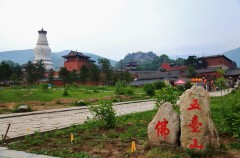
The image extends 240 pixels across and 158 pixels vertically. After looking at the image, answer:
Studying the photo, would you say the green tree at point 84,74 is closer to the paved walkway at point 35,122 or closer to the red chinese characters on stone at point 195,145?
the paved walkway at point 35,122

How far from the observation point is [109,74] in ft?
173

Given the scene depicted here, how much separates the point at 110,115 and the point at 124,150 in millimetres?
2628

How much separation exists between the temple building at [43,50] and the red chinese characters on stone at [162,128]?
6608cm

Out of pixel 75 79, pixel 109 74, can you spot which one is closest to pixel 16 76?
pixel 75 79

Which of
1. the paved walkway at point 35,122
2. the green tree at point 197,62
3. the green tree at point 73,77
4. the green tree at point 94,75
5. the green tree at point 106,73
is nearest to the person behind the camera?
the paved walkway at point 35,122

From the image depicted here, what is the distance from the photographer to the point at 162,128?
563 centimetres

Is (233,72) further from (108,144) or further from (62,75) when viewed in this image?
(108,144)

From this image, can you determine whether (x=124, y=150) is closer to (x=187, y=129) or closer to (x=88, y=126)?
(x=187, y=129)

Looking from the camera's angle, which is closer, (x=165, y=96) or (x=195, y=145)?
(x=195, y=145)

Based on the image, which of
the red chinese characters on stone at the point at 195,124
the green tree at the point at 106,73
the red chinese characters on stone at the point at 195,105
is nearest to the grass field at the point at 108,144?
the red chinese characters on stone at the point at 195,124

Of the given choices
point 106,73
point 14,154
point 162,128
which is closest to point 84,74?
point 106,73

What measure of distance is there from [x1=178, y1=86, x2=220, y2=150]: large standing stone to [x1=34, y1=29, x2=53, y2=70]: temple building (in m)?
66.5

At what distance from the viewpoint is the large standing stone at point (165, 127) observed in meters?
5.54

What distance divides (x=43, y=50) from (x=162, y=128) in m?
67.4
